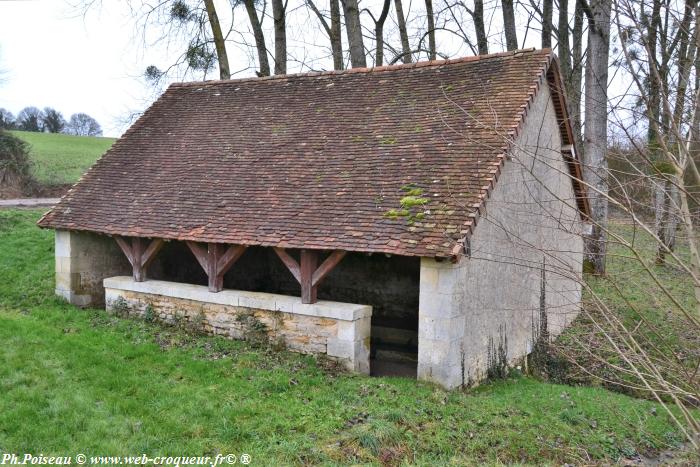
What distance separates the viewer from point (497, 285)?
321 inches

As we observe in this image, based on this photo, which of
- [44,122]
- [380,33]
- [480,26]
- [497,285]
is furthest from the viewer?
[44,122]

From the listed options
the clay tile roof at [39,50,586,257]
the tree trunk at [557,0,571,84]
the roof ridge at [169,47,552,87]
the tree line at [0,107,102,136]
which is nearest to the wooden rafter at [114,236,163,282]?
the clay tile roof at [39,50,586,257]

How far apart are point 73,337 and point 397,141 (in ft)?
17.7

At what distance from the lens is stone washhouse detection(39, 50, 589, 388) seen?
707 centimetres

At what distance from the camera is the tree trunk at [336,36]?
15.8m

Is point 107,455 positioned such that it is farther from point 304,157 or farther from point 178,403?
point 304,157

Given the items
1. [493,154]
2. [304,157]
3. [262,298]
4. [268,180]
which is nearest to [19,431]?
[262,298]

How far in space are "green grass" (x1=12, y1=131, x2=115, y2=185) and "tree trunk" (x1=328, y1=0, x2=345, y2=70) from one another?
41.3ft

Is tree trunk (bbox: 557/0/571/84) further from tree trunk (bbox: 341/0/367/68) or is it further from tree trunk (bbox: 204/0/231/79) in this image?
tree trunk (bbox: 204/0/231/79)

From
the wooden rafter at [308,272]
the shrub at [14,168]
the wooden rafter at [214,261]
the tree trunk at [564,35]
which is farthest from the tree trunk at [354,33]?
the shrub at [14,168]

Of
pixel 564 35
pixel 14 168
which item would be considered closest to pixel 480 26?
pixel 564 35

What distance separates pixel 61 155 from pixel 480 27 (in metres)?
23.5

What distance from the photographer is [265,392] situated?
637 cm

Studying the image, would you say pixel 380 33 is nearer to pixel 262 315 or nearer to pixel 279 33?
pixel 279 33
